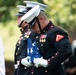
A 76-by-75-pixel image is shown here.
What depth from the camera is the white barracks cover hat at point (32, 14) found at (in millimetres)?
9141

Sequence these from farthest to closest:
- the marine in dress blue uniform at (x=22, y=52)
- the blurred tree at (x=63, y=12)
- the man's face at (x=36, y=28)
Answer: the blurred tree at (x=63, y=12) → the marine in dress blue uniform at (x=22, y=52) → the man's face at (x=36, y=28)

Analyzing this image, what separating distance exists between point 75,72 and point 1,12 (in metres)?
2.67

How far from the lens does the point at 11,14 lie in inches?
665

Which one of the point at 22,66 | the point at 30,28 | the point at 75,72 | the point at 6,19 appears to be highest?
the point at 30,28

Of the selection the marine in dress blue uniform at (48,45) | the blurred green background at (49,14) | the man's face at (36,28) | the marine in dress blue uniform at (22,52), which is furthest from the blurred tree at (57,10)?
the man's face at (36,28)

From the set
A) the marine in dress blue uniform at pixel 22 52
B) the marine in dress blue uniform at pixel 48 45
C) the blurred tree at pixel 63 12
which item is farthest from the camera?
the blurred tree at pixel 63 12

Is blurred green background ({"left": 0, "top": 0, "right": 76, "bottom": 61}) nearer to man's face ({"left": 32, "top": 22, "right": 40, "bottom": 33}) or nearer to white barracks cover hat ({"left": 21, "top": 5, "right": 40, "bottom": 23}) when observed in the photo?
white barracks cover hat ({"left": 21, "top": 5, "right": 40, "bottom": 23})

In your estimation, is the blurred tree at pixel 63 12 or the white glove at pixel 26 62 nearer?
the white glove at pixel 26 62

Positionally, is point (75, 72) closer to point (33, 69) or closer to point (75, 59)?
point (75, 59)

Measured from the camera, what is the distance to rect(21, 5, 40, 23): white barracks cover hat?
9141mm

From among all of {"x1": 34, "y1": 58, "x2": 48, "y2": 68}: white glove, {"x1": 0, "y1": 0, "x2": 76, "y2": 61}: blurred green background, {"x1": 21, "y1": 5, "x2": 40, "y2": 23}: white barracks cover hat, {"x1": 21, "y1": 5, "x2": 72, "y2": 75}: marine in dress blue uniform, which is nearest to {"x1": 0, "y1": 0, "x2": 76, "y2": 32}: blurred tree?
{"x1": 0, "y1": 0, "x2": 76, "y2": 61}: blurred green background

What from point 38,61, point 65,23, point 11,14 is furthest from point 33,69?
point 11,14

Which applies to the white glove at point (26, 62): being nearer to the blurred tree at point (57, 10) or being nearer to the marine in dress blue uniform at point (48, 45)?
the marine in dress blue uniform at point (48, 45)

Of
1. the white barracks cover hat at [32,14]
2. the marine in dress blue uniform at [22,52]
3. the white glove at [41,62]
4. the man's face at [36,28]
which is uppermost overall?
the white barracks cover hat at [32,14]
